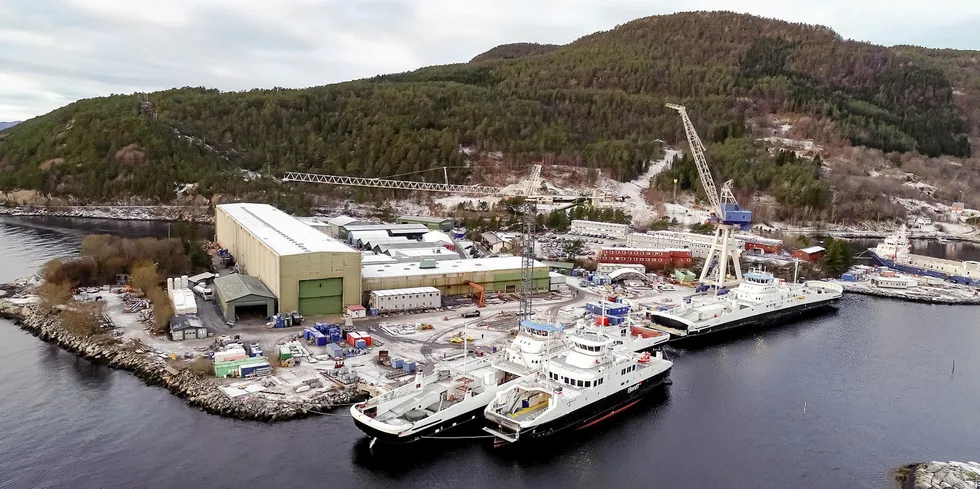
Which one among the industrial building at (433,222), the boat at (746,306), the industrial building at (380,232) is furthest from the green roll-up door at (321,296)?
the industrial building at (433,222)

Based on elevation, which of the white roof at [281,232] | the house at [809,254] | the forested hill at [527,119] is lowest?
the house at [809,254]

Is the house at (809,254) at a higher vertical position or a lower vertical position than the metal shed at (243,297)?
higher

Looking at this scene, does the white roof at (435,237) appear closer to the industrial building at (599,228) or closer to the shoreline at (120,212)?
the industrial building at (599,228)

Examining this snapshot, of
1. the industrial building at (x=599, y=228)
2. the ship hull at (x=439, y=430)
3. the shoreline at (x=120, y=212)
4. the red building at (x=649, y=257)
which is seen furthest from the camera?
the shoreline at (x=120, y=212)

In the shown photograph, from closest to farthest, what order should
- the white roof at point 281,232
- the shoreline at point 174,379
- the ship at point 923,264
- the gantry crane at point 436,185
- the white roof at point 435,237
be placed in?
the shoreline at point 174,379
the white roof at point 281,232
the ship at point 923,264
the white roof at point 435,237
the gantry crane at point 436,185

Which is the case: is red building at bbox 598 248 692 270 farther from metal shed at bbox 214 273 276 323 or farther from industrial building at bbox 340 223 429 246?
metal shed at bbox 214 273 276 323

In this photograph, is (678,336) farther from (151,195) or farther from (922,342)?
(151,195)

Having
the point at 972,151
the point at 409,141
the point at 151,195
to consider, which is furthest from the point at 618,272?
the point at 972,151
